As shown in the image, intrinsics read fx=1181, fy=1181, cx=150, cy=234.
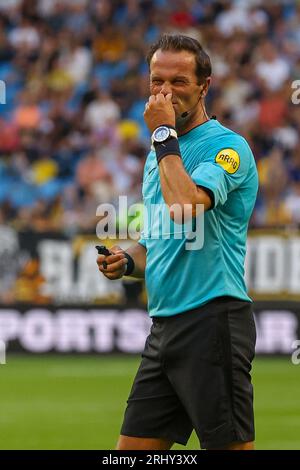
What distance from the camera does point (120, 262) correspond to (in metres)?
5.37

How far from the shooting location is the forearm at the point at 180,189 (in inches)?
183

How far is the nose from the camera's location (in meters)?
4.92

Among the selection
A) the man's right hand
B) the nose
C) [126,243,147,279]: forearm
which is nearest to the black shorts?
the man's right hand

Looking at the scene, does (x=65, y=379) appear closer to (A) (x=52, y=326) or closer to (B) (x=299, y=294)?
(A) (x=52, y=326)

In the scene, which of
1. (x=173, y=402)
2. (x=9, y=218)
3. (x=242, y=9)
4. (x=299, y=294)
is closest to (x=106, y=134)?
(x=9, y=218)

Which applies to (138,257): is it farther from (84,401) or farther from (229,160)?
(84,401)

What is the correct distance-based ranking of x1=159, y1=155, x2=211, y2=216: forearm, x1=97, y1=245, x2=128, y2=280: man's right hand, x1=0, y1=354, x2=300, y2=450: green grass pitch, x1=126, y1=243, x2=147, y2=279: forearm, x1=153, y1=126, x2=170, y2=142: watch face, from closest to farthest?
x1=159, y1=155, x2=211, y2=216: forearm < x1=153, y1=126, x2=170, y2=142: watch face < x1=97, y1=245, x2=128, y2=280: man's right hand < x1=126, y1=243, x2=147, y2=279: forearm < x1=0, y1=354, x2=300, y2=450: green grass pitch

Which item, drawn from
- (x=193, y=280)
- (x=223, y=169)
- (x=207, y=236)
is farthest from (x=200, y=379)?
(x=223, y=169)

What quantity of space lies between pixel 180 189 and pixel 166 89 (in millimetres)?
515

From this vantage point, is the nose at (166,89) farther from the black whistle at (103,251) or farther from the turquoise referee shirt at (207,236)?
the black whistle at (103,251)

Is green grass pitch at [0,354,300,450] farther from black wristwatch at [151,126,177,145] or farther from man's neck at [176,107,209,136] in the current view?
black wristwatch at [151,126,177,145]

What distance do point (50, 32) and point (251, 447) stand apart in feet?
50.5

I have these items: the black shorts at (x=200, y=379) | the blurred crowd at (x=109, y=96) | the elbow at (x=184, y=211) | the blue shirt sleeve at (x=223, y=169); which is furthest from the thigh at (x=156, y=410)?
the blurred crowd at (x=109, y=96)

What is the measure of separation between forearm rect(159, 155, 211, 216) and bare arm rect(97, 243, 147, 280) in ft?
2.39
